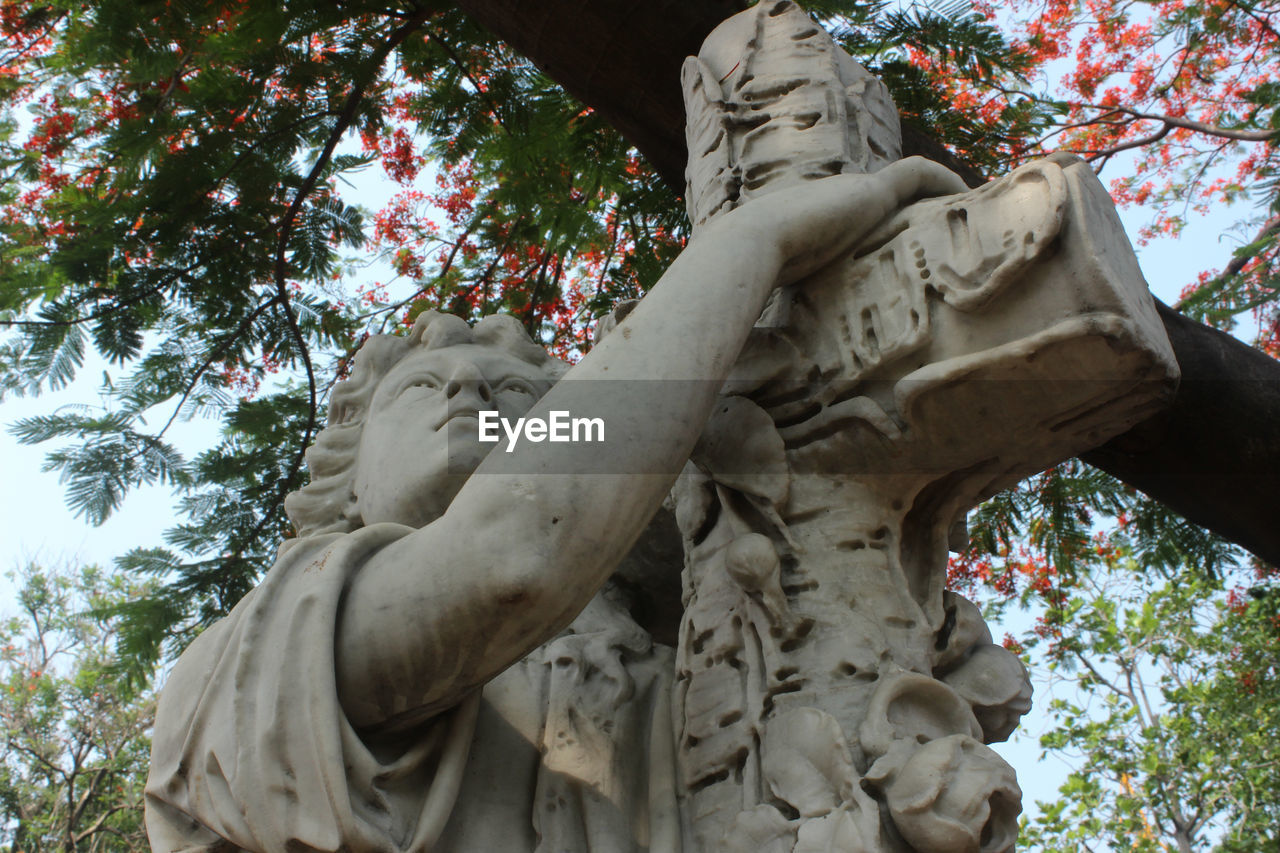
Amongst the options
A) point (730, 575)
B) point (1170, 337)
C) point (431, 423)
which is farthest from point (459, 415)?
point (1170, 337)

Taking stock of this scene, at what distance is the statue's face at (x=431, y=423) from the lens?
2.61m

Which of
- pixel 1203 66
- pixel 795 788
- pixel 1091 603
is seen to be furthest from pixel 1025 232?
pixel 1091 603

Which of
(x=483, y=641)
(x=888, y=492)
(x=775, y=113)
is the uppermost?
(x=775, y=113)

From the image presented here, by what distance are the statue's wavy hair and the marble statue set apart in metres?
0.33

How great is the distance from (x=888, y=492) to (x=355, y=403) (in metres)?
1.54

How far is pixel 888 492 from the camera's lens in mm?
2396

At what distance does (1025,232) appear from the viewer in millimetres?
2113

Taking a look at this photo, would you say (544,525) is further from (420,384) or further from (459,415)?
(420,384)

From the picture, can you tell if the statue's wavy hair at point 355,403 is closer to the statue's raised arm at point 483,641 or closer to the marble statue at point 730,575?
the marble statue at point 730,575

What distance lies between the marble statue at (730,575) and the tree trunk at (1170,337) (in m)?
1.57

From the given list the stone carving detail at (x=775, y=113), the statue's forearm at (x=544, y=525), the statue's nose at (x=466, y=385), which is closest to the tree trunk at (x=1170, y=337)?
the stone carving detail at (x=775, y=113)

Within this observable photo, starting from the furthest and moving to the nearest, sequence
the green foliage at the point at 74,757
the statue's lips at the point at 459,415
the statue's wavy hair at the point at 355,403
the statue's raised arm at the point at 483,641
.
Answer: the green foliage at the point at 74,757 < the statue's wavy hair at the point at 355,403 < the statue's lips at the point at 459,415 < the statue's raised arm at the point at 483,641

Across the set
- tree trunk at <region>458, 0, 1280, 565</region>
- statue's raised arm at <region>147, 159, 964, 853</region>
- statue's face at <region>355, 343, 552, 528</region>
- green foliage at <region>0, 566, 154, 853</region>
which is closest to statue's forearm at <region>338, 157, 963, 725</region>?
statue's raised arm at <region>147, 159, 964, 853</region>

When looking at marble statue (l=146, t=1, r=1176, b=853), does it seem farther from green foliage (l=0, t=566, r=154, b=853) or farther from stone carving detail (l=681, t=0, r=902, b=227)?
green foliage (l=0, t=566, r=154, b=853)
